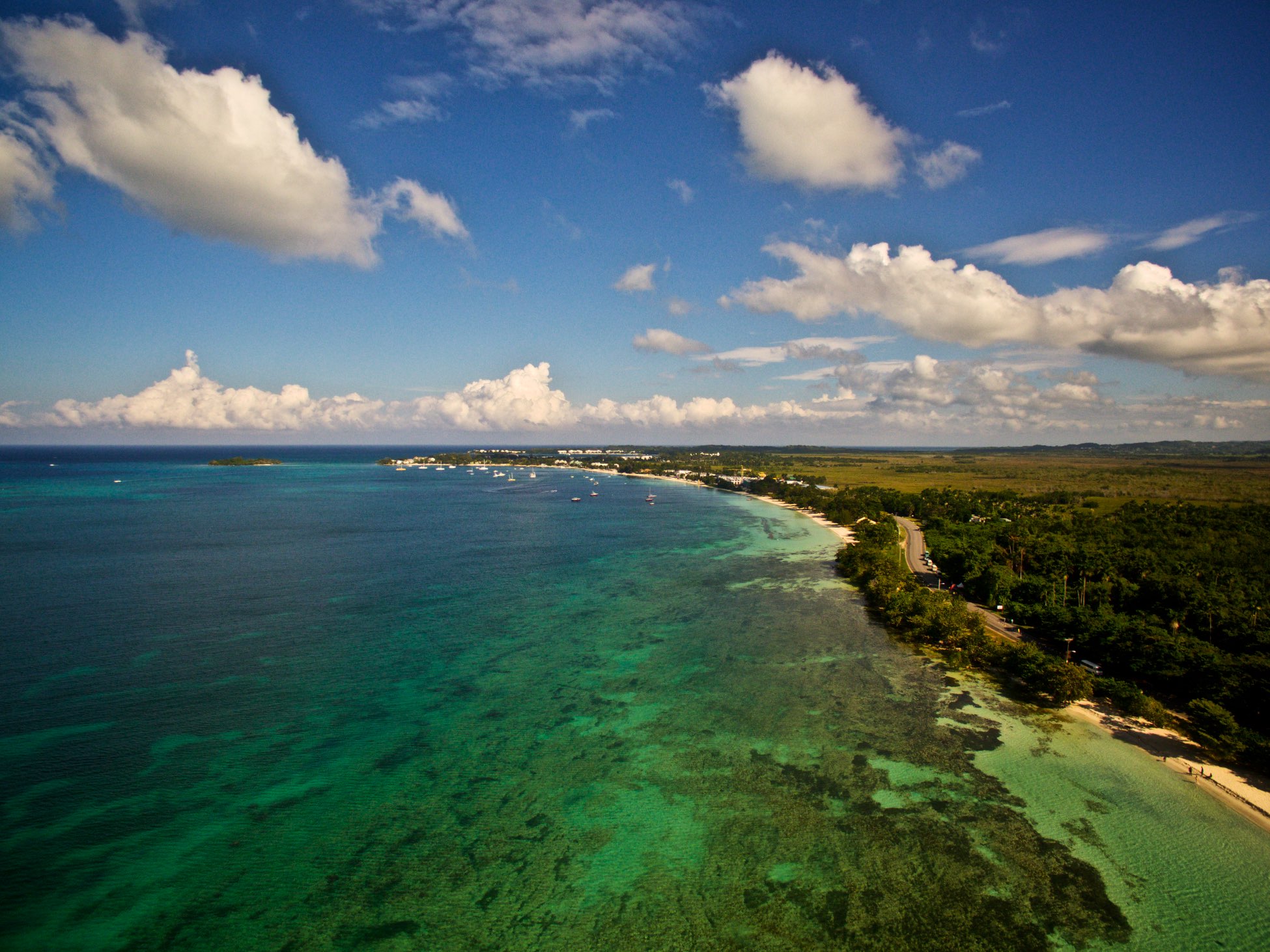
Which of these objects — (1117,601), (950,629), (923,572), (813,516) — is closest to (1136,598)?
(1117,601)

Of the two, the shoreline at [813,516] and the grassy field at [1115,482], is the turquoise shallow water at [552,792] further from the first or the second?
the grassy field at [1115,482]

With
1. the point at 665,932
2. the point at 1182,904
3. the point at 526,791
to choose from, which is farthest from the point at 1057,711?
the point at 526,791

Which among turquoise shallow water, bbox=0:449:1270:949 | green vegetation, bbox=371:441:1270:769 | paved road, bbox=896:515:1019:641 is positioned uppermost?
green vegetation, bbox=371:441:1270:769

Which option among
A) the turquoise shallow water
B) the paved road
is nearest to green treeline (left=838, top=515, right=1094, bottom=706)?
the paved road

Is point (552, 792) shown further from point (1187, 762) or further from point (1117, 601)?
point (1117, 601)

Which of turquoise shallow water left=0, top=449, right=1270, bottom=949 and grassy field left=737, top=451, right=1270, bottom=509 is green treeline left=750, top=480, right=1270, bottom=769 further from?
grassy field left=737, top=451, right=1270, bottom=509

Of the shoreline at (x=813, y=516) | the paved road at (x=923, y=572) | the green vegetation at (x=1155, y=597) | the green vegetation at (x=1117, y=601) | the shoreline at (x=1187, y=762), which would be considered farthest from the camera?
the shoreline at (x=813, y=516)

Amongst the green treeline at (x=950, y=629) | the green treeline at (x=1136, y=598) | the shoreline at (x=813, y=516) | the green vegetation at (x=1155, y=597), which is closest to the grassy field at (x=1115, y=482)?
the shoreline at (x=813, y=516)
